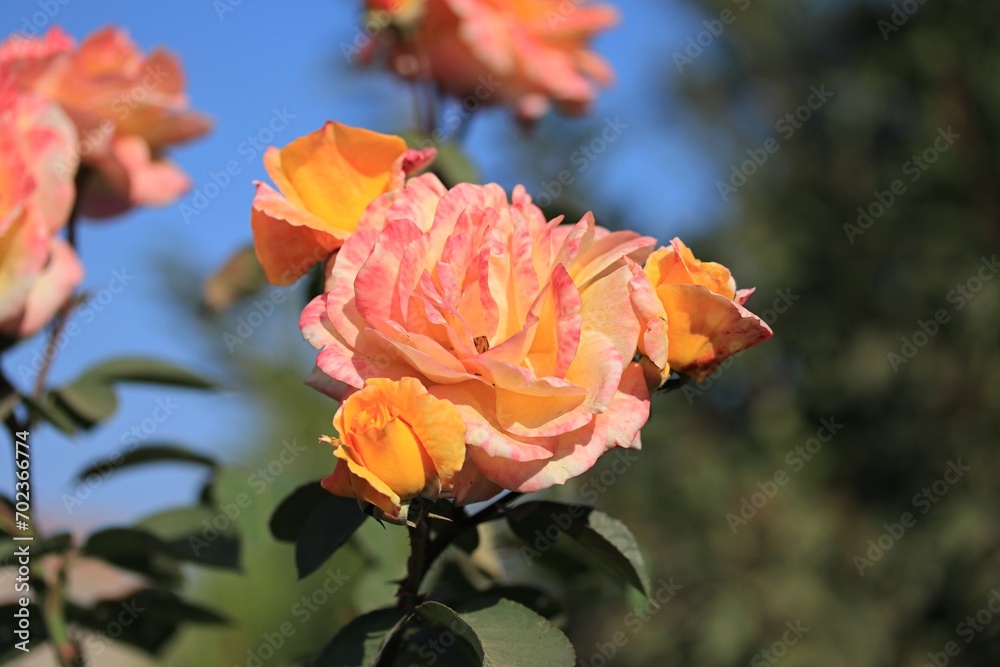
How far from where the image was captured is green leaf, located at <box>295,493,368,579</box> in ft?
1.58

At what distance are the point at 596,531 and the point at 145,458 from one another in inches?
20.7

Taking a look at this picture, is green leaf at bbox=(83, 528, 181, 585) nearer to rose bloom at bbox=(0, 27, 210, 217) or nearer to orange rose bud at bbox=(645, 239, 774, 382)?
rose bloom at bbox=(0, 27, 210, 217)

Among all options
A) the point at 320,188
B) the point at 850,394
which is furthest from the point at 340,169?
the point at 850,394

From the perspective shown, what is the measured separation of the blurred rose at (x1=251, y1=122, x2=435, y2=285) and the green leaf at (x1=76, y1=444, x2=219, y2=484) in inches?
15.8

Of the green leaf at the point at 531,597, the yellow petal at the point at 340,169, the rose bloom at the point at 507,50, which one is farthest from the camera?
the rose bloom at the point at 507,50

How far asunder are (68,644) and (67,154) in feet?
1.27

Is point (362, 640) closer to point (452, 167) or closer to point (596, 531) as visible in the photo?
point (596, 531)

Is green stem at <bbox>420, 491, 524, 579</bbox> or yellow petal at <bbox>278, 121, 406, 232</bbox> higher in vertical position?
yellow petal at <bbox>278, 121, 406, 232</bbox>

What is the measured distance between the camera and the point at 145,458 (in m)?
0.86

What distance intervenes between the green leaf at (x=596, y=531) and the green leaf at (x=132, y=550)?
346 millimetres

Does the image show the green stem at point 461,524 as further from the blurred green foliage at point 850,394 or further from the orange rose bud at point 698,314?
the blurred green foliage at point 850,394

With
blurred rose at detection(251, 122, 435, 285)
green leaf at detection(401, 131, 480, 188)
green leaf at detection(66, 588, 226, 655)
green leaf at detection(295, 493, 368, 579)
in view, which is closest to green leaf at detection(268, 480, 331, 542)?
green leaf at detection(295, 493, 368, 579)

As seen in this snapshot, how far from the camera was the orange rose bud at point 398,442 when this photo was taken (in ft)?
1.26

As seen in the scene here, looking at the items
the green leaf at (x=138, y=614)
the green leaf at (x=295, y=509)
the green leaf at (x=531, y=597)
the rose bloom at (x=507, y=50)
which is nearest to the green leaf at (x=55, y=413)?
the green leaf at (x=138, y=614)
